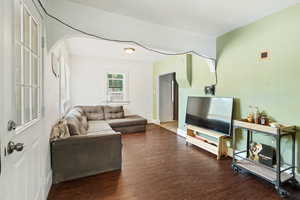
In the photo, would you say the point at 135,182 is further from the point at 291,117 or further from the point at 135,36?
the point at 291,117

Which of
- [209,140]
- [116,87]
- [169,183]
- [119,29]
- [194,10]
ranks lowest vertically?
[169,183]

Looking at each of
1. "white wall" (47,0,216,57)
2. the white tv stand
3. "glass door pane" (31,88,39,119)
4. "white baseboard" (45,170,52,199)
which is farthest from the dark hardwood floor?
"white wall" (47,0,216,57)

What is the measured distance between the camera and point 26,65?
1313 mm

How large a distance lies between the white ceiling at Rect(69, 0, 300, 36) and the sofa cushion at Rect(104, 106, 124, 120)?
367 cm

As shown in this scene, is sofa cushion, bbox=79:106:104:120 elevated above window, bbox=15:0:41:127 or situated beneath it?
situated beneath

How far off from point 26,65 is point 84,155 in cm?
157

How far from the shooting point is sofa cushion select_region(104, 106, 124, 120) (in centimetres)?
539

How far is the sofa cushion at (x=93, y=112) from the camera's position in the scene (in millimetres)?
5145

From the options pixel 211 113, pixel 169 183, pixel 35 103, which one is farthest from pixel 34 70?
pixel 211 113

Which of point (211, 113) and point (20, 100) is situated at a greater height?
point (20, 100)

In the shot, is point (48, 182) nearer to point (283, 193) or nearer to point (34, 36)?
point (34, 36)

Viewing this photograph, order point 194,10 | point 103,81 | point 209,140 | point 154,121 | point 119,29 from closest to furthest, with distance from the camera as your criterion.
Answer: point 194,10
point 119,29
point 209,140
point 103,81
point 154,121

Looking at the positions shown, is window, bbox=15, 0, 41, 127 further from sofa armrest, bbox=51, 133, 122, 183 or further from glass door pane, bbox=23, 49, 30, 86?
sofa armrest, bbox=51, 133, 122, 183

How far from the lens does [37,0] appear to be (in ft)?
4.94
